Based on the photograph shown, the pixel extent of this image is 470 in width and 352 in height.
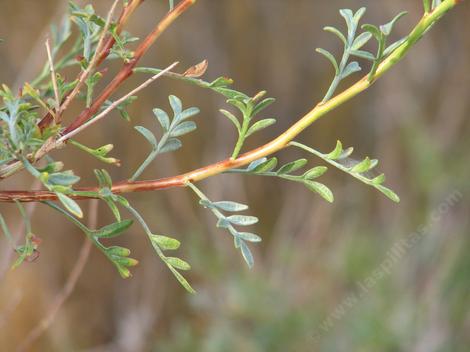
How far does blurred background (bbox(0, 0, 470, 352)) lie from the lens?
6.50 ft

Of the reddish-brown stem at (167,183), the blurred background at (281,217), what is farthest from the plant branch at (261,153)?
the blurred background at (281,217)

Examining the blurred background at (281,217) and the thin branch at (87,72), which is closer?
the thin branch at (87,72)

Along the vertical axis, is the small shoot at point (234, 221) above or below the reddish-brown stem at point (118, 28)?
below

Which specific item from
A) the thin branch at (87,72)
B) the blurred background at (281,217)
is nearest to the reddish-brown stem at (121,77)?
the thin branch at (87,72)

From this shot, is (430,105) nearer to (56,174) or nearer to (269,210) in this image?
(269,210)

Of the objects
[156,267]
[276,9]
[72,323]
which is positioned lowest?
[72,323]

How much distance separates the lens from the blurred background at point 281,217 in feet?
6.50

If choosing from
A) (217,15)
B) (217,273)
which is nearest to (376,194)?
(217,15)

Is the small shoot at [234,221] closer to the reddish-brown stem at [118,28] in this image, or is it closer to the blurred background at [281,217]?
the reddish-brown stem at [118,28]

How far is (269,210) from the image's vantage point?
337 centimetres

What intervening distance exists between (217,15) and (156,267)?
3.71ft

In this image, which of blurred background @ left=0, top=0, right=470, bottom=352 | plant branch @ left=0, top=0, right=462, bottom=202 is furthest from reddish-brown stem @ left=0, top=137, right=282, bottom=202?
blurred background @ left=0, top=0, right=470, bottom=352

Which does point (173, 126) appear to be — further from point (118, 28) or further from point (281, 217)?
point (281, 217)

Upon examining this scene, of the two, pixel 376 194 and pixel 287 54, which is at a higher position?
pixel 287 54
